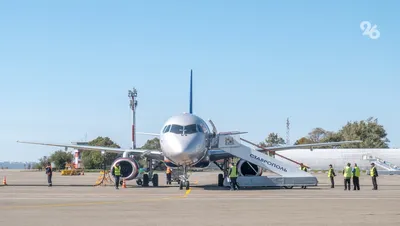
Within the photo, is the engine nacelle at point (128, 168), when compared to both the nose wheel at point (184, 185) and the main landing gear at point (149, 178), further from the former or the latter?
the nose wheel at point (184, 185)

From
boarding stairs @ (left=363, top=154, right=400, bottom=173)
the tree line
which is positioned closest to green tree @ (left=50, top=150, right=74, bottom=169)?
the tree line

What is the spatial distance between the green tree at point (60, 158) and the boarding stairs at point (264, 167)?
248 ft

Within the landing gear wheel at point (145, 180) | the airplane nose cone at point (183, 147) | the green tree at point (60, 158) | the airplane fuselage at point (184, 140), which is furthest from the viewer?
the green tree at point (60, 158)

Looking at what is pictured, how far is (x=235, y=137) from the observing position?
33.1m

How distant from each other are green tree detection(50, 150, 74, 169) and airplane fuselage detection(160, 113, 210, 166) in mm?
77545

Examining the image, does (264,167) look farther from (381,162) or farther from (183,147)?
(381,162)

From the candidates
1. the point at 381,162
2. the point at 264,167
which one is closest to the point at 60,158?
the point at 381,162

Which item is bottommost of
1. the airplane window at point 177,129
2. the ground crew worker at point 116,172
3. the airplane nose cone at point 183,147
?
the ground crew worker at point 116,172

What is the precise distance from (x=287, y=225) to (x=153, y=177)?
73.5 feet

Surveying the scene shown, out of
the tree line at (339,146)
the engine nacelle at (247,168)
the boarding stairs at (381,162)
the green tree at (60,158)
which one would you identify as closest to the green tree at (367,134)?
the tree line at (339,146)

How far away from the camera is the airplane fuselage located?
1130 inches

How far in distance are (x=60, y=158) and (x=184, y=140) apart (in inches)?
3133

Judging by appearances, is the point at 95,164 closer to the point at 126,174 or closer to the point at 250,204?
the point at 126,174

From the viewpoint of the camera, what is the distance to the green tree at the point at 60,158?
104 m
